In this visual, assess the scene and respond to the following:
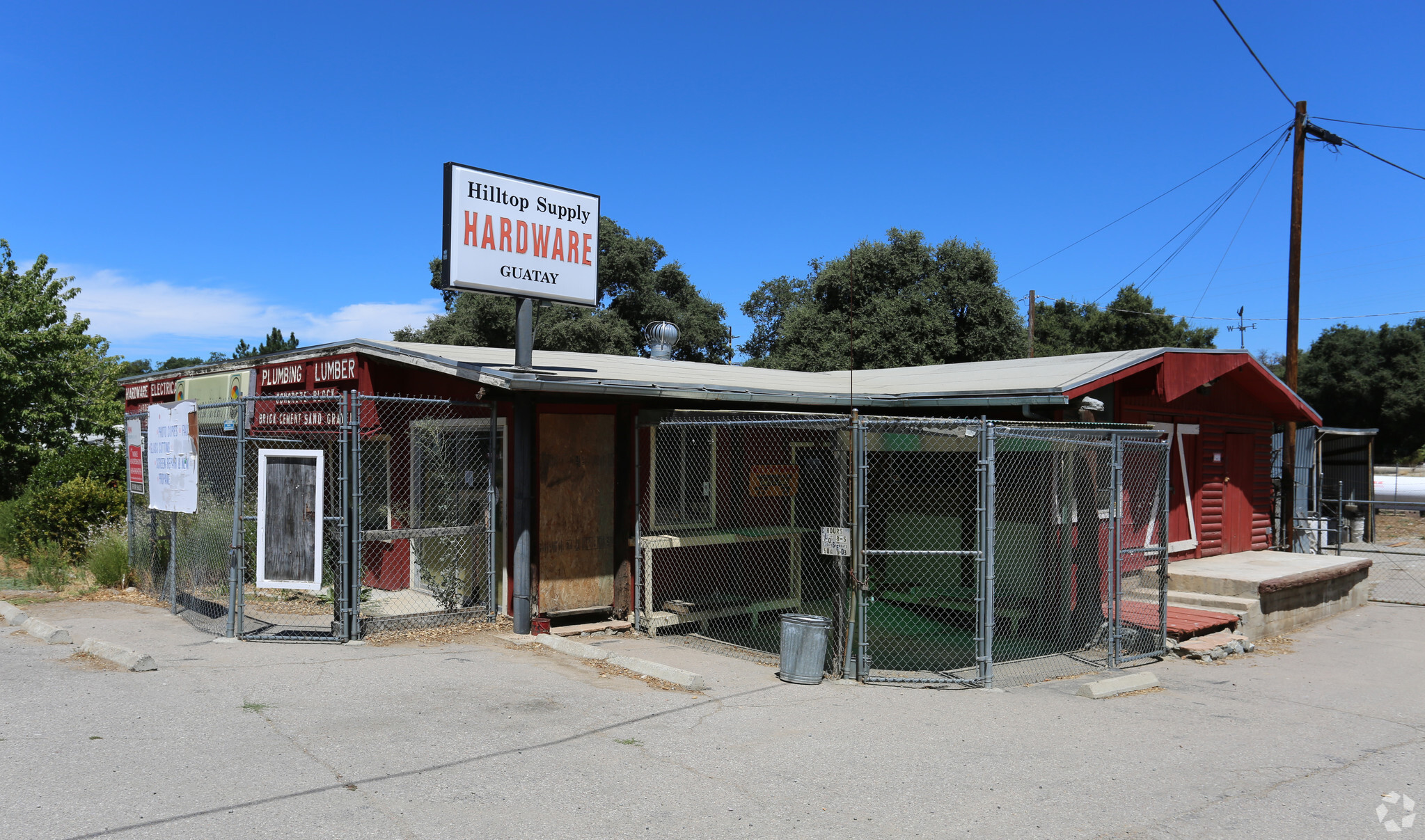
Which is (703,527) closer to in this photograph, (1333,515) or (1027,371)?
(1027,371)

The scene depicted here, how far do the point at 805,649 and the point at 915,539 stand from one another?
464 cm

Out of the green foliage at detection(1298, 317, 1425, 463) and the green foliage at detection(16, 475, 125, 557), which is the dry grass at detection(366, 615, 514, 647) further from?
the green foliage at detection(1298, 317, 1425, 463)

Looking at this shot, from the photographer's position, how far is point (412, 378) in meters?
11.3

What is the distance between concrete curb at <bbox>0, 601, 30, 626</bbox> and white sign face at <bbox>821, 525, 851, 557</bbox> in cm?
820

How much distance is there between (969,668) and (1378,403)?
45480 millimetres

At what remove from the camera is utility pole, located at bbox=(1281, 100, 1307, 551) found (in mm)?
16859

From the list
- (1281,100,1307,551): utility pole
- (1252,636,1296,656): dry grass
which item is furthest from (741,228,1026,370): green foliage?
(1252,636,1296,656): dry grass

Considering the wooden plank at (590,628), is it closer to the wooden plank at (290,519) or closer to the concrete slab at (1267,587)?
the wooden plank at (290,519)

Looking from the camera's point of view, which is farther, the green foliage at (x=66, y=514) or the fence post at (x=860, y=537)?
the green foliage at (x=66, y=514)

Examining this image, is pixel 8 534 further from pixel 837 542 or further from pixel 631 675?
pixel 837 542

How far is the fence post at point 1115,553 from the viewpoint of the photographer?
864 centimetres

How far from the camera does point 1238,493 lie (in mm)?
15242

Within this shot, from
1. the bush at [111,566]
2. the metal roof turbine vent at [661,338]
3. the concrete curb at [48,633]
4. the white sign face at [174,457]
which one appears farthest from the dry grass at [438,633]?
the metal roof turbine vent at [661,338]

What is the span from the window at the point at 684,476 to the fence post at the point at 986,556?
3.46 metres
